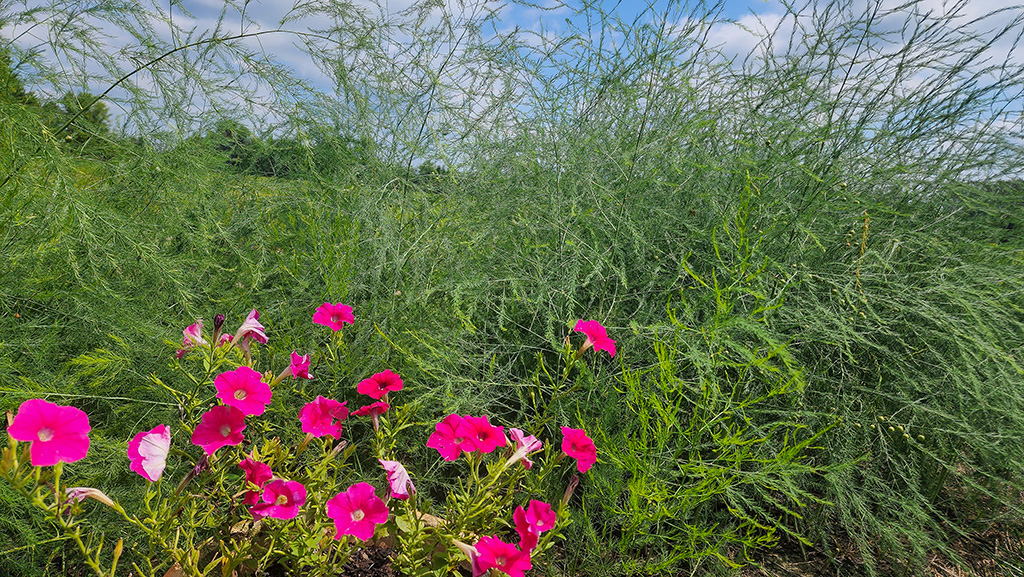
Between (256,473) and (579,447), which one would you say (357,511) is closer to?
(256,473)

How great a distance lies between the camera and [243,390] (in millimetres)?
977

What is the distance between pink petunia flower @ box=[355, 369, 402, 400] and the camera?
116 centimetres

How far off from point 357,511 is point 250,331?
419 millimetres

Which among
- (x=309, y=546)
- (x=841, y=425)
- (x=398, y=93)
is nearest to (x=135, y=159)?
(x=398, y=93)

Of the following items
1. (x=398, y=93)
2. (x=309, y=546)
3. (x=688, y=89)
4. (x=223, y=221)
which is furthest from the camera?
(x=223, y=221)

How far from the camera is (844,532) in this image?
1861 millimetres

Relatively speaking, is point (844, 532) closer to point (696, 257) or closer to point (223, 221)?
point (696, 257)

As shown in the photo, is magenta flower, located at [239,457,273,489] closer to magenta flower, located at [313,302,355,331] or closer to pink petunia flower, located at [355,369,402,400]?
pink petunia flower, located at [355,369,402,400]

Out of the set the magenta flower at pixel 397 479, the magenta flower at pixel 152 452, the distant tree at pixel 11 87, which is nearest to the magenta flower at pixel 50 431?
the magenta flower at pixel 152 452

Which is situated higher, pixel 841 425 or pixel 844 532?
pixel 841 425

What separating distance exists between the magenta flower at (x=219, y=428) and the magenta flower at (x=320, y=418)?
0.42 ft

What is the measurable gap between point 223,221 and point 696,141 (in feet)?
5.84

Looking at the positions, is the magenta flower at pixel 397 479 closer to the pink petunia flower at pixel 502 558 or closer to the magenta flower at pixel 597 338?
the pink petunia flower at pixel 502 558

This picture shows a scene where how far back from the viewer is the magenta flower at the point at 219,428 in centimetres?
94
